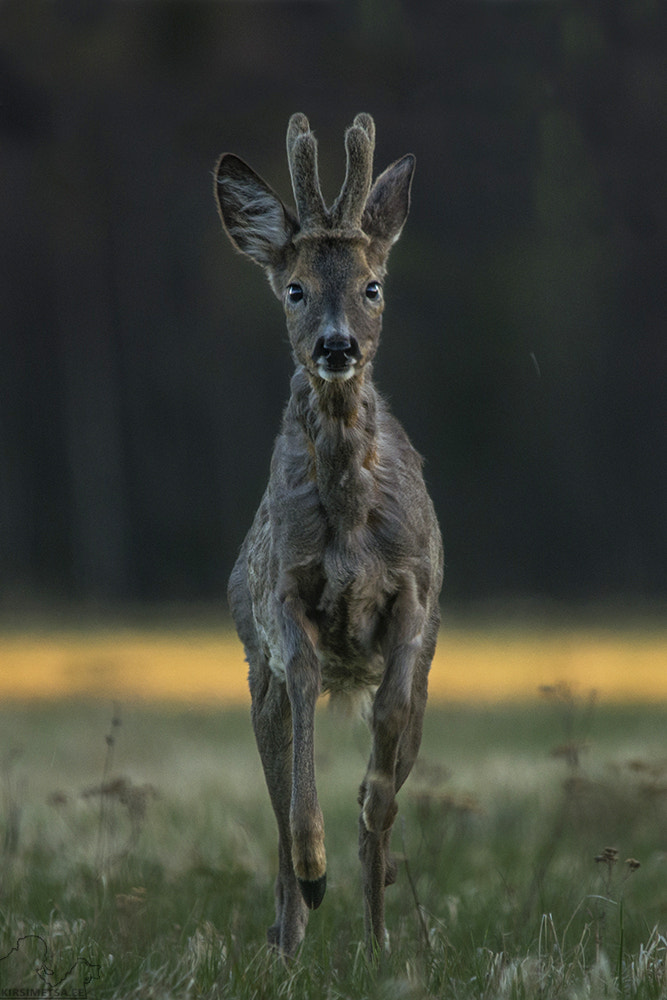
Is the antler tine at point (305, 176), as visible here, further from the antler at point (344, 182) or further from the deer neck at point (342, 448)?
the deer neck at point (342, 448)

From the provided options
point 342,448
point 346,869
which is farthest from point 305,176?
point 346,869

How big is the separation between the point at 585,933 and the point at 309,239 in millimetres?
2678

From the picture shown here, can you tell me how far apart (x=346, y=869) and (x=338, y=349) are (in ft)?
9.90

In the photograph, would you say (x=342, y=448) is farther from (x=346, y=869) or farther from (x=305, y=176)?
(x=346, y=869)

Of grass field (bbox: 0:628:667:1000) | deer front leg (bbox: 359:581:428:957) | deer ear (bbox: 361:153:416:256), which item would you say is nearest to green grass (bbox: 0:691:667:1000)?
grass field (bbox: 0:628:667:1000)

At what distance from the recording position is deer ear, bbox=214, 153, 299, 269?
5.64 metres

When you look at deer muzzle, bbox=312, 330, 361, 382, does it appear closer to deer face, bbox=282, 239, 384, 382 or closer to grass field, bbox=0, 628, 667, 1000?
deer face, bbox=282, 239, 384, 382

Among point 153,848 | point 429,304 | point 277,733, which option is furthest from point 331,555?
point 429,304

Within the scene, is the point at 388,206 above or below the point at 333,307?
above

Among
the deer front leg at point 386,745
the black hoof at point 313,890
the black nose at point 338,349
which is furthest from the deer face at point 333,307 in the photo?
the black hoof at point 313,890

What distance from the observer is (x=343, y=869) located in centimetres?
704

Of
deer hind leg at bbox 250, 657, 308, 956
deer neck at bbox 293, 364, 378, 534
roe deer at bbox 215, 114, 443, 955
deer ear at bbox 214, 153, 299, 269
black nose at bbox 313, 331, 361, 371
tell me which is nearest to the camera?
black nose at bbox 313, 331, 361, 371

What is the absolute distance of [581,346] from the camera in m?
24.2

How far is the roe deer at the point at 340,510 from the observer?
202 inches
